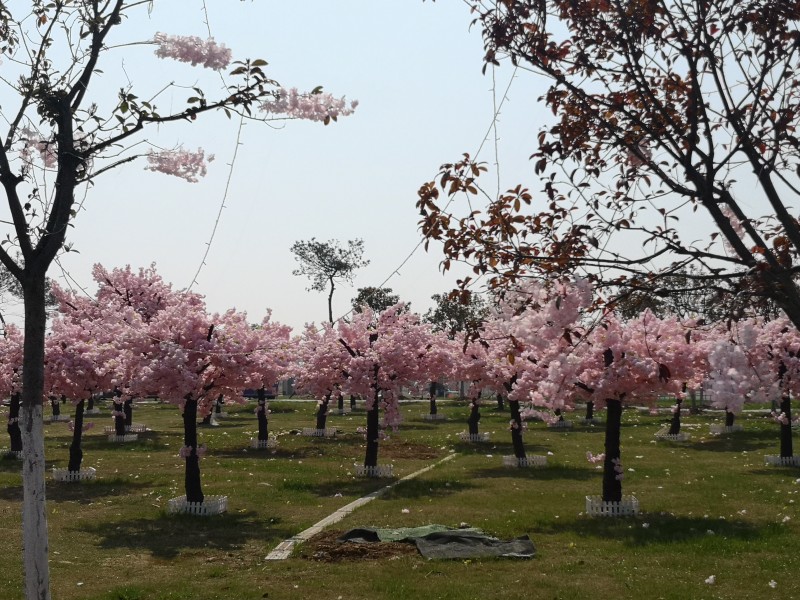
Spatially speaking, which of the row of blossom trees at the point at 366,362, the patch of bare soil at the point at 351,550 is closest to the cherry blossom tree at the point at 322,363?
the row of blossom trees at the point at 366,362

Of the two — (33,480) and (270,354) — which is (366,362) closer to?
(270,354)

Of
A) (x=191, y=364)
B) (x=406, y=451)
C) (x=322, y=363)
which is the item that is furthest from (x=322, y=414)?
(x=191, y=364)

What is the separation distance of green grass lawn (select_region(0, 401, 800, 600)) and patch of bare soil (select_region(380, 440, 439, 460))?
0.19 metres

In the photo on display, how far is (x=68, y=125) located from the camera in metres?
8.05

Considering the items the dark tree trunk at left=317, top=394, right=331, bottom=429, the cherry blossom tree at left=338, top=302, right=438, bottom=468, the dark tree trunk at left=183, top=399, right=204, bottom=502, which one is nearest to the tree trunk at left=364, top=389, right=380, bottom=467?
the cherry blossom tree at left=338, top=302, right=438, bottom=468

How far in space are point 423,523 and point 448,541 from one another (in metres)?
1.96

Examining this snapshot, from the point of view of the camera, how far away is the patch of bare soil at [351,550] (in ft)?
40.7

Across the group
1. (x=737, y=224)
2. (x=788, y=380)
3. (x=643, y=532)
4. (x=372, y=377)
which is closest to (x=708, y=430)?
(x=788, y=380)

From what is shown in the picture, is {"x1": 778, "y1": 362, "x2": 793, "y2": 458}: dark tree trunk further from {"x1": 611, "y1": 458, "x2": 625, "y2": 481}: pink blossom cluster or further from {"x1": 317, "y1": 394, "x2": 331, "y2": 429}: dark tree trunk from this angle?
{"x1": 317, "y1": 394, "x2": 331, "y2": 429}: dark tree trunk

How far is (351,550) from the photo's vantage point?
12750mm

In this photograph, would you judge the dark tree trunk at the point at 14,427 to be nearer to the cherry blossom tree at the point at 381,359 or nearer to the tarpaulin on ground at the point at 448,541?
the cherry blossom tree at the point at 381,359

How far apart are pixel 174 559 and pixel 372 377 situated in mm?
9435

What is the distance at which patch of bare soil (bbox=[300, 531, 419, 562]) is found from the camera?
12391 mm

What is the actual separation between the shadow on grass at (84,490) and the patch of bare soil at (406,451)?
9.01m
